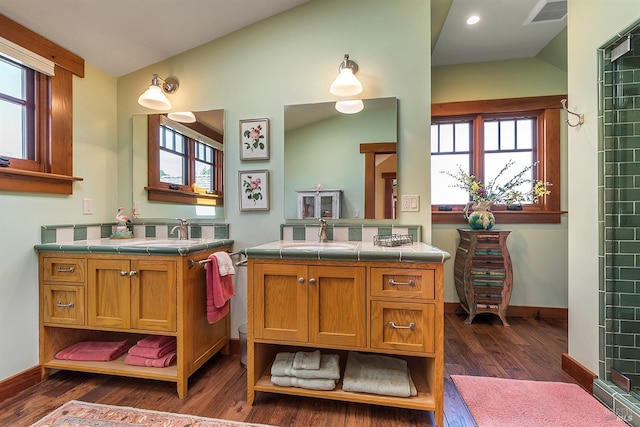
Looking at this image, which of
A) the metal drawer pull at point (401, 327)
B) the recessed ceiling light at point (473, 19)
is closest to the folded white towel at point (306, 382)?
the metal drawer pull at point (401, 327)

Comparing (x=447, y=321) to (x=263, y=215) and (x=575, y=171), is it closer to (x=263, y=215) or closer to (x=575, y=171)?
(x=575, y=171)

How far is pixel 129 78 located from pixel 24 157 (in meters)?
0.96

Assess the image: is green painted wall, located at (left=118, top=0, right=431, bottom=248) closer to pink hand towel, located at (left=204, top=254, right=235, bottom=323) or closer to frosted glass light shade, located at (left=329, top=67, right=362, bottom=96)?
frosted glass light shade, located at (left=329, top=67, right=362, bottom=96)

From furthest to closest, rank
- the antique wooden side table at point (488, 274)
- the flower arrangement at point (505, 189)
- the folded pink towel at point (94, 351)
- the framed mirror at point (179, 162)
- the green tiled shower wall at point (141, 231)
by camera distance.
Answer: the flower arrangement at point (505, 189), the antique wooden side table at point (488, 274), the framed mirror at point (179, 162), the green tiled shower wall at point (141, 231), the folded pink towel at point (94, 351)

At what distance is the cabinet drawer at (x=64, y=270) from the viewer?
5.80ft

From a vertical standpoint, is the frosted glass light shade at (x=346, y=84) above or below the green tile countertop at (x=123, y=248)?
above

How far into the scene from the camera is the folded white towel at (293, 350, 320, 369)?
1570 mm

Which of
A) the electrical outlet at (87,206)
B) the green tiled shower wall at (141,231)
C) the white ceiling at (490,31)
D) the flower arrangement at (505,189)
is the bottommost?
the green tiled shower wall at (141,231)

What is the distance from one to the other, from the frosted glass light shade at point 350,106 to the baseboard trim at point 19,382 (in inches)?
100

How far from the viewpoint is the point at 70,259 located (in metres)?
1.78

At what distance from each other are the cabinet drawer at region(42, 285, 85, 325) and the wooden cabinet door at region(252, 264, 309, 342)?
1123 mm

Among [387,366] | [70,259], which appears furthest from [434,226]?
[70,259]

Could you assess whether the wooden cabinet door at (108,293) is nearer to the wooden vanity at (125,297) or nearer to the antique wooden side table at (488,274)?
the wooden vanity at (125,297)

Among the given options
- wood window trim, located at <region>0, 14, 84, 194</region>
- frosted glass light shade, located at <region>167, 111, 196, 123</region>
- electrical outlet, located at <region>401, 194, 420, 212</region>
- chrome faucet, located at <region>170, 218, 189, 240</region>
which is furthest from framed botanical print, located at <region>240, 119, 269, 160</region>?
wood window trim, located at <region>0, 14, 84, 194</region>
